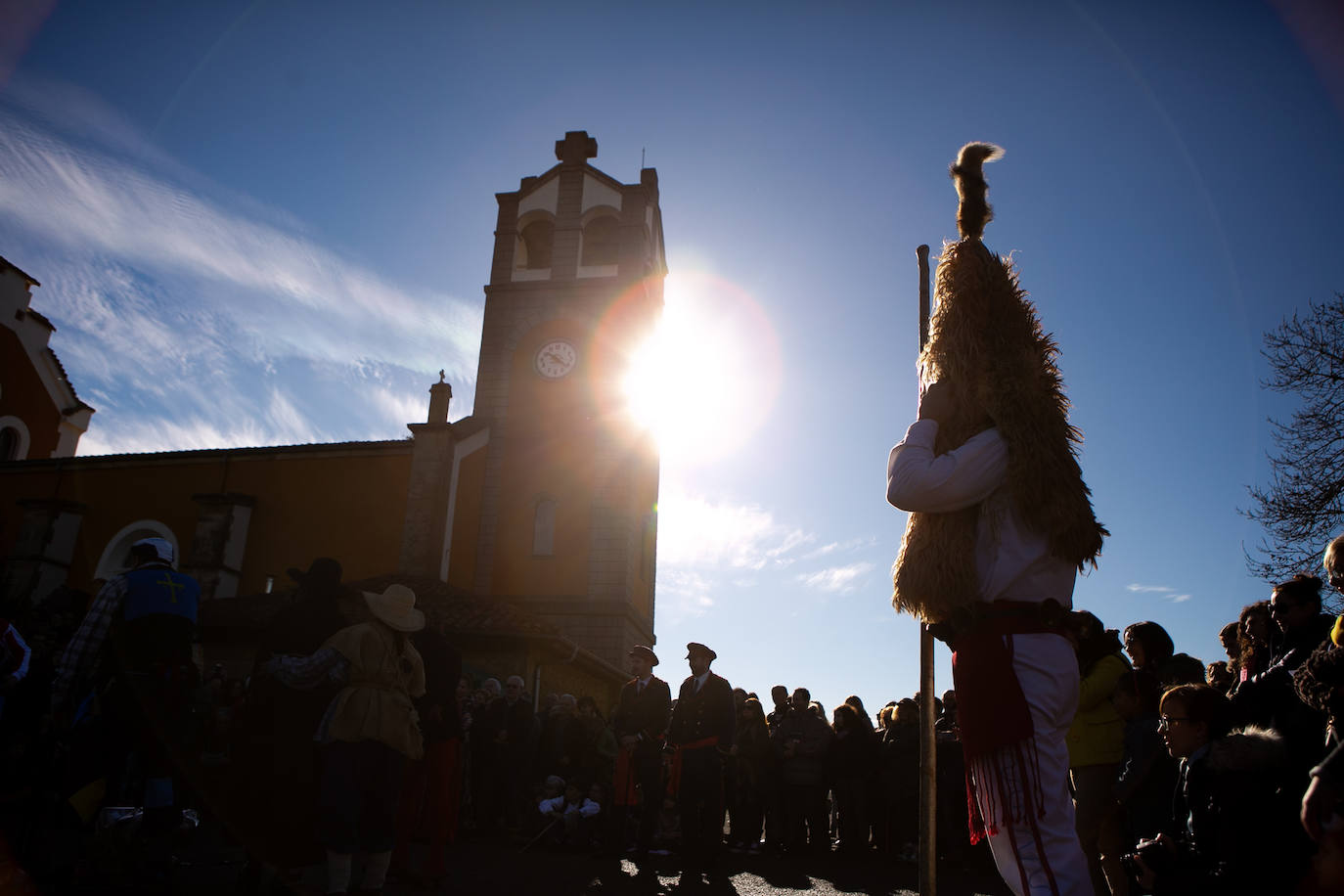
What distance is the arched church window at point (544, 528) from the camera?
2481cm

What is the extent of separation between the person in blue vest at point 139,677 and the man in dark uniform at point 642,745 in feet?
15.9

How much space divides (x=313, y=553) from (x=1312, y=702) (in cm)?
2232

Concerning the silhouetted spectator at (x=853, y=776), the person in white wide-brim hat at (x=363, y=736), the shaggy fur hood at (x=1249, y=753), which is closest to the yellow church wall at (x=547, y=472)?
the silhouetted spectator at (x=853, y=776)

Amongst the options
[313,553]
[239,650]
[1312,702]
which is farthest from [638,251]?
[1312,702]

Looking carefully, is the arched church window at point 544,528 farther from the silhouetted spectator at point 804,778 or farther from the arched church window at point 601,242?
the silhouetted spectator at point 804,778

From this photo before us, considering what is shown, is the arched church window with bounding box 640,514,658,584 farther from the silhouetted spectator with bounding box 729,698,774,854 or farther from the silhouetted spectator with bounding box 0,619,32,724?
the silhouetted spectator with bounding box 0,619,32,724

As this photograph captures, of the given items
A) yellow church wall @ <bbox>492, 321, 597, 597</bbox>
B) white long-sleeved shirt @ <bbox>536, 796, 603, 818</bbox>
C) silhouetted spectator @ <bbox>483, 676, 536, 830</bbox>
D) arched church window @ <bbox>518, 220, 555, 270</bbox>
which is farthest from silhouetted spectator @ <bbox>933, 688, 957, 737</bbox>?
arched church window @ <bbox>518, 220, 555, 270</bbox>

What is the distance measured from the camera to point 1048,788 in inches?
90.9

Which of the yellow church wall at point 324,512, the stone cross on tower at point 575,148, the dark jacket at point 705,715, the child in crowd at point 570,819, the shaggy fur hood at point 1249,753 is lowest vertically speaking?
the child in crowd at point 570,819

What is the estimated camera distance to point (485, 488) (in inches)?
993

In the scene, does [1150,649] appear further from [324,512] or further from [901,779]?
[324,512]

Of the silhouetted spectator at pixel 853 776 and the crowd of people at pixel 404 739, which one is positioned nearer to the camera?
the crowd of people at pixel 404 739

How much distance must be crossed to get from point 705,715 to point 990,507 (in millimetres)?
6970

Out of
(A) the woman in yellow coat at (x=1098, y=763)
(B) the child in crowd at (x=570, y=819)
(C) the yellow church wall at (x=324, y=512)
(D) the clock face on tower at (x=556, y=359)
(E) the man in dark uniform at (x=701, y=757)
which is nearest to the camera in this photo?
(A) the woman in yellow coat at (x=1098, y=763)
